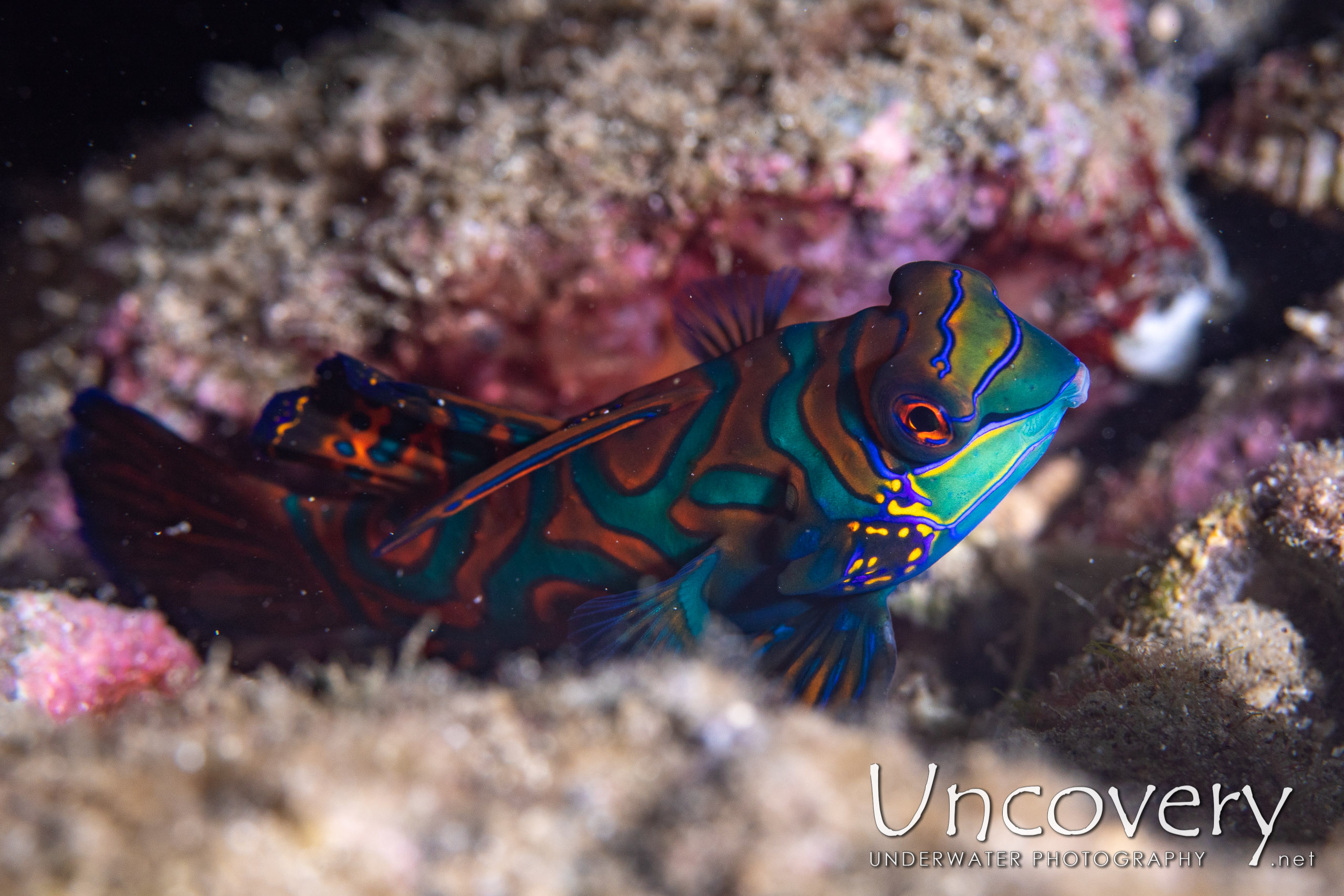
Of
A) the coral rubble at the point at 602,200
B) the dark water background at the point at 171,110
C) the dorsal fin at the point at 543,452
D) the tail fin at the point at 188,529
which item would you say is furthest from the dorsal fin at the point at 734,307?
the dark water background at the point at 171,110

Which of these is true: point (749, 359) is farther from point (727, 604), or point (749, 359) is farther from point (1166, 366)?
point (1166, 366)

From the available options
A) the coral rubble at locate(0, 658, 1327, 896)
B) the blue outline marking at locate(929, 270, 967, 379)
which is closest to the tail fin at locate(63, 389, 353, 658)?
the coral rubble at locate(0, 658, 1327, 896)

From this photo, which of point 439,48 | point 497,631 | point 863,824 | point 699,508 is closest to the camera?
point 863,824

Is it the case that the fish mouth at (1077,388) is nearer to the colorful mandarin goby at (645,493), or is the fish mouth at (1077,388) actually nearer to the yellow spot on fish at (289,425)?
the colorful mandarin goby at (645,493)

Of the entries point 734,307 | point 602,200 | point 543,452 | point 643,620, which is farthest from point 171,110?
point 643,620

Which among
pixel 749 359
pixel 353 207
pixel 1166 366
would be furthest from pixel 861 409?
pixel 1166 366

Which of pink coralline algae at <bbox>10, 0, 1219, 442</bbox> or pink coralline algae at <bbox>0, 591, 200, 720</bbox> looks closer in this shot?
pink coralline algae at <bbox>0, 591, 200, 720</bbox>

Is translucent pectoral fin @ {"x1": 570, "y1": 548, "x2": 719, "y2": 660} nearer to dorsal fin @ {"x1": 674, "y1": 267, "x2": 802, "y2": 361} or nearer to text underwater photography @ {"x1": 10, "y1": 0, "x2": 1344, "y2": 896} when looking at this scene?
text underwater photography @ {"x1": 10, "y1": 0, "x2": 1344, "y2": 896}
